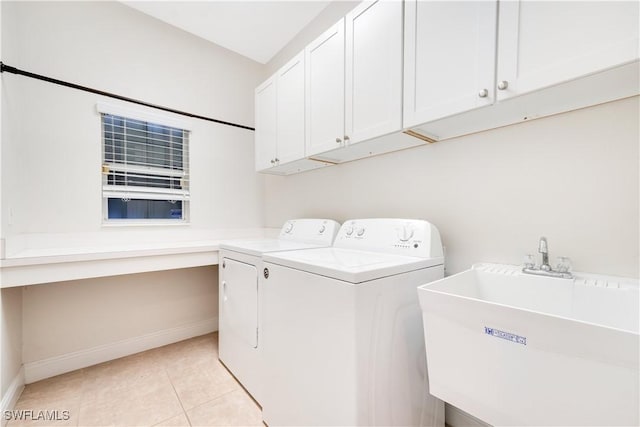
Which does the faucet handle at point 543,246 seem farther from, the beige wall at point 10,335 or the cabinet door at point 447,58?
the beige wall at point 10,335

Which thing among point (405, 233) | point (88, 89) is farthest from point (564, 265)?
point (88, 89)

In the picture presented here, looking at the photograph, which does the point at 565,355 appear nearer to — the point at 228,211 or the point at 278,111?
the point at 278,111

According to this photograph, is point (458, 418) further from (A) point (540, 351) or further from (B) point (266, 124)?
(B) point (266, 124)

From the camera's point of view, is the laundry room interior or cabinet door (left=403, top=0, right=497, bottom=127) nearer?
the laundry room interior

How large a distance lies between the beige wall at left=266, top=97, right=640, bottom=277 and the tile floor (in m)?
1.57

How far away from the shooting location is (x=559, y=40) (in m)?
0.85

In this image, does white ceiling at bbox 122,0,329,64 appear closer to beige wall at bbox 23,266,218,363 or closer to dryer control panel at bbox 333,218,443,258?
dryer control panel at bbox 333,218,443,258

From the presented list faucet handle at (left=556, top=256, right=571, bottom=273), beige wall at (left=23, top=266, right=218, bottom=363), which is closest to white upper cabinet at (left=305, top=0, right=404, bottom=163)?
faucet handle at (left=556, top=256, right=571, bottom=273)

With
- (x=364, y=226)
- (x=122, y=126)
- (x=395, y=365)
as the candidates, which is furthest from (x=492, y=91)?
(x=122, y=126)

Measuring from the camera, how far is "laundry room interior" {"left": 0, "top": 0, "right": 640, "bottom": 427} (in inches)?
34.0

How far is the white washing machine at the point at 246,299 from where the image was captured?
5.27 ft

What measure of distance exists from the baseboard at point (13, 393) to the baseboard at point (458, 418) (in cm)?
240

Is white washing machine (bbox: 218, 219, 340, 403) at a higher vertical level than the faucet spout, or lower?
lower

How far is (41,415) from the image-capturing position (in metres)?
1.51
